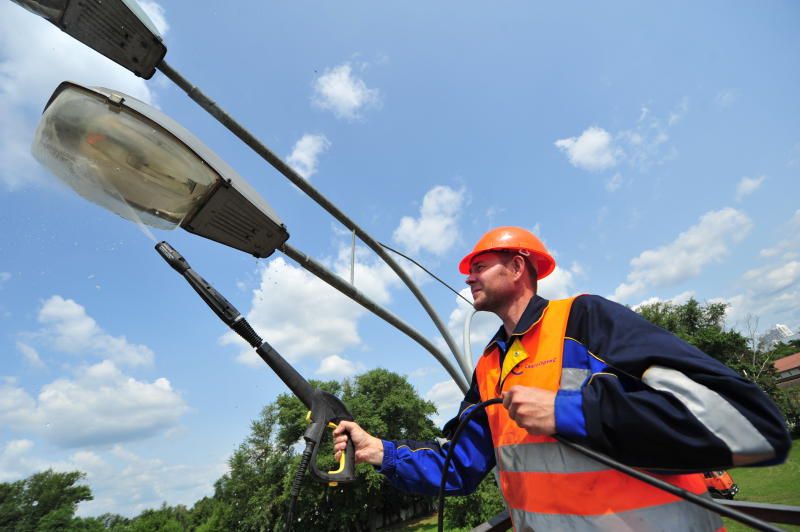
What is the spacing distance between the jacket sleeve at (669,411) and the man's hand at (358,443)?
1.30 m

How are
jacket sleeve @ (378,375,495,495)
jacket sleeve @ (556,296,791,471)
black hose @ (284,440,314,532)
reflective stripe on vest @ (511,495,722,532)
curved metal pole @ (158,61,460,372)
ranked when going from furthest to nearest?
curved metal pole @ (158,61,460,372)
jacket sleeve @ (378,375,495,495)
black hose @ (284,440,314,532)
reflective stripe on vest @ (511,495,722,532)
jacket sleeve @ (556,296,791,471)

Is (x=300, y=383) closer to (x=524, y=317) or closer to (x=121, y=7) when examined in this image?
(x=524, y=317)

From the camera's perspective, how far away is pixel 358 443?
254cm

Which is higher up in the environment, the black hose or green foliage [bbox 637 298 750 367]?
green foliage [bbox 637 298 750 367]

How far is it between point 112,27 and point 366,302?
11.1 feet

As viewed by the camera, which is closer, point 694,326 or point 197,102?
point 197,102

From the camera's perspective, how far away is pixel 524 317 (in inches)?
95.3

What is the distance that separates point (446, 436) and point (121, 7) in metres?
3.59

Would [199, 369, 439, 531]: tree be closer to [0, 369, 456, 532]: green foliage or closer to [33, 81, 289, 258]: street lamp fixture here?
[0, 369, 456, 532]: green foliage

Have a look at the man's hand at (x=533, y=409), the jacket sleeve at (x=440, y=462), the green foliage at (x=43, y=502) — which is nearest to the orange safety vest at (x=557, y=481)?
the man's hand at (x=533, y=409)

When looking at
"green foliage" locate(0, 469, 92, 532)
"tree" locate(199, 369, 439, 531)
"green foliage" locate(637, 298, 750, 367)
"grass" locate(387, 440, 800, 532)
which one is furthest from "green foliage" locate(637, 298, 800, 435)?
"green foliage" locate(0, 469, 92, 532)

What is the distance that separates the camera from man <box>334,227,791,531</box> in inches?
57.8

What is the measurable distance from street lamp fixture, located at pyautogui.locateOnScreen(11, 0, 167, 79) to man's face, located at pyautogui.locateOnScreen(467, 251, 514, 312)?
2.91m

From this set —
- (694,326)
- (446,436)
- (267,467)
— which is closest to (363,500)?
(267,467)
